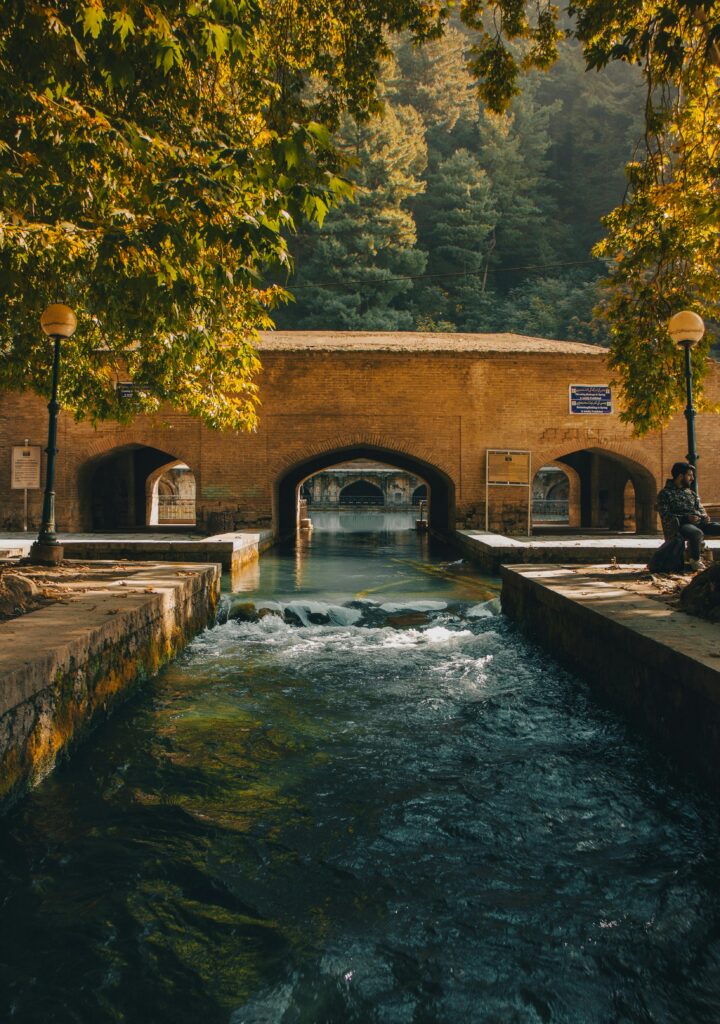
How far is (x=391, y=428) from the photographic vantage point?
1833cm

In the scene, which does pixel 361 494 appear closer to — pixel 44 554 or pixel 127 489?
pixel 127 489

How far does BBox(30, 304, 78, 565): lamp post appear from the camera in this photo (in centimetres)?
785

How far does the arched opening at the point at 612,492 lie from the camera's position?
19.1m

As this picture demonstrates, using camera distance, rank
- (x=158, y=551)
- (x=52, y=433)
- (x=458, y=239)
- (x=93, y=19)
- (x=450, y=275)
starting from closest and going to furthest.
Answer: (x=93, y=19) → (x=52, y=433) → (x=158, y=551) → (x=450, y=275) → (x=458, y=239)

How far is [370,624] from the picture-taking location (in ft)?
27.2

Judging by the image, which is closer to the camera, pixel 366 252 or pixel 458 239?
pixel 366 252

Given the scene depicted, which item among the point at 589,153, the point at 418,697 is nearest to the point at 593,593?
the point at 418,697

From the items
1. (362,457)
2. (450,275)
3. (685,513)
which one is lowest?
(685,513)

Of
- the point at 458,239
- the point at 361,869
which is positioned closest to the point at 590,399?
the point at 361,869

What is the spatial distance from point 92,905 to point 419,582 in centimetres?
926

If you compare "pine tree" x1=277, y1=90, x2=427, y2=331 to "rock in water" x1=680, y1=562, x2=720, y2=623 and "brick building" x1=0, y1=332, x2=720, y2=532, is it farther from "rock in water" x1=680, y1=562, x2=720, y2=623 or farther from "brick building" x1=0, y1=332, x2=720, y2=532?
"rock in water" x1=680, y1=562, x2=720, y2=623

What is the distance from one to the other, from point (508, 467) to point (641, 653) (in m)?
14.4

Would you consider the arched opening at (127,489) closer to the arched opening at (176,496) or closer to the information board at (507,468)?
the information board at (507,468)

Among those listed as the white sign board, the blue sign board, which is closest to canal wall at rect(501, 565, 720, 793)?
the blue sign board
